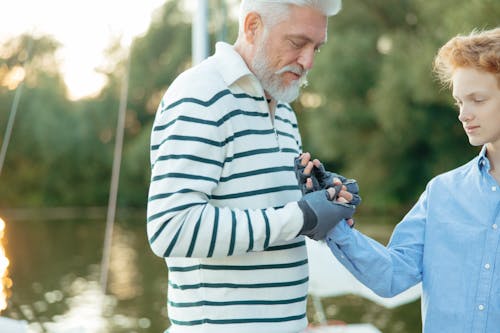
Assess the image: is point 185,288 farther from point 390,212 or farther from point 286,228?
point 390,212

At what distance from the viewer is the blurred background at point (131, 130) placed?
8.15 meters

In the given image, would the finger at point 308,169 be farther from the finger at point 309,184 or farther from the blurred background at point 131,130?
the blurred background at point 131,130

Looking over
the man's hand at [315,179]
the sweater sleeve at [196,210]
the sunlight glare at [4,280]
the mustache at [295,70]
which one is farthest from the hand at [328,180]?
the sunlight glare at [4,280]

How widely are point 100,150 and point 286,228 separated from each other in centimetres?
1932

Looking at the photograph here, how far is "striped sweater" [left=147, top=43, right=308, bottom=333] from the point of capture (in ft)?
4.52

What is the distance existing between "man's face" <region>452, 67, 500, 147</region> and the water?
2.18 metres

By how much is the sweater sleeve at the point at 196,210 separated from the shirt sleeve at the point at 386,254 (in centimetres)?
22

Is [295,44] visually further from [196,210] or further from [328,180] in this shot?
[196,210]

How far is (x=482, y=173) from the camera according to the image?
5.39 feet

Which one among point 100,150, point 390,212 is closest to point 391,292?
point 390,212

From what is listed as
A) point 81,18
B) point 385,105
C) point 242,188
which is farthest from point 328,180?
point 385,105

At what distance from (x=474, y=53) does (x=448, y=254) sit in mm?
435

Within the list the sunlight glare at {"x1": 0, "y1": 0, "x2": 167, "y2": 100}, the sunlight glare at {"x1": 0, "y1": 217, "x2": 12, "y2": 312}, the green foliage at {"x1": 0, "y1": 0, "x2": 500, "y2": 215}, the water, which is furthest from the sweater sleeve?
the green foliage at {"x1": 0, "y1": 0, "x2": 500, "y2": 215}

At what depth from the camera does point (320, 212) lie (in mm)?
1419
